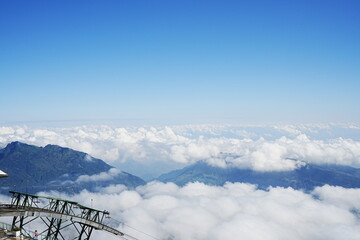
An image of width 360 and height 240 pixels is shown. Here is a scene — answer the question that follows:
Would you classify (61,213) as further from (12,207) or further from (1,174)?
(1,174)

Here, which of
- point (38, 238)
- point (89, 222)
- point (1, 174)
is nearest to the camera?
point (1, 174)

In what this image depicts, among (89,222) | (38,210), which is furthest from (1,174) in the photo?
(89,222)

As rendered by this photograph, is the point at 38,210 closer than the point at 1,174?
No

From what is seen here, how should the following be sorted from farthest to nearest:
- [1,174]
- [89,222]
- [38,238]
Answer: [89,222], [38,238], [1,174]

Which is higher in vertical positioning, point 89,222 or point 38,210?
point 38,210

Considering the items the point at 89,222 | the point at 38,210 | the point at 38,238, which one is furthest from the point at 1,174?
the point at 89,222

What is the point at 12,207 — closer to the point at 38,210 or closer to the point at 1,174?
the point at 38,210

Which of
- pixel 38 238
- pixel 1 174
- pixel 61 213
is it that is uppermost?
pixel 1 174

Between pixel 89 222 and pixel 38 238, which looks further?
pixel 89 222

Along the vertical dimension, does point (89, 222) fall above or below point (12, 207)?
below
